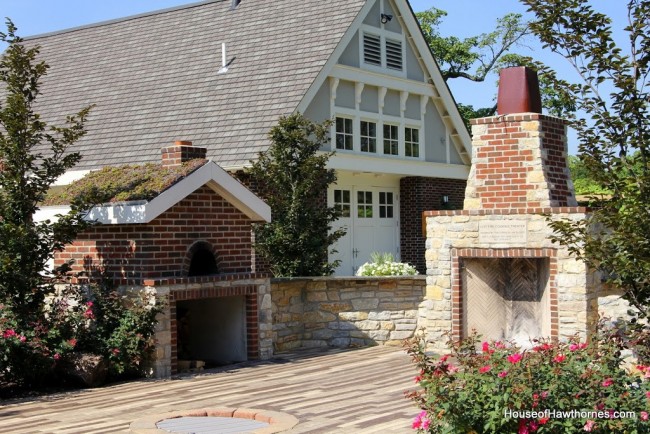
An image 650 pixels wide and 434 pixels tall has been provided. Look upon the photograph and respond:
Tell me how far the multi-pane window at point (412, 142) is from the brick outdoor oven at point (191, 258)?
11.1m

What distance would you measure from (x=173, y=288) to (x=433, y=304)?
3.99 metres

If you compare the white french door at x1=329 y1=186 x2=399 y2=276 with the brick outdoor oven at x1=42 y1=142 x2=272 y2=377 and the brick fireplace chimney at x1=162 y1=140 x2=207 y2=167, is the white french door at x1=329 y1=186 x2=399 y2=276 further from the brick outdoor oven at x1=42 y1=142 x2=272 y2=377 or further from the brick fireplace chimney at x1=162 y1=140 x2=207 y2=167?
the brick fireplace chimney at x1=162 y1=140 x2=207 y2=167

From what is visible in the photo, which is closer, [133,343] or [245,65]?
[133,343]

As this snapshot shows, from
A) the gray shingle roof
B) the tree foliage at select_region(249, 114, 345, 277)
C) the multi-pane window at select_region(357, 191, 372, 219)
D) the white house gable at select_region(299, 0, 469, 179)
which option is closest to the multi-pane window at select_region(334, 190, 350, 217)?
the multi-pane window at select_region(357, 191, 372, 219)

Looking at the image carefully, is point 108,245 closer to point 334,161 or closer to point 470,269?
point 470,269

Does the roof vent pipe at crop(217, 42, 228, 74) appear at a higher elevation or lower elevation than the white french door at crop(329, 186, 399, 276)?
higher

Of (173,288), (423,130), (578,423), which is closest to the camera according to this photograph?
(578,423)

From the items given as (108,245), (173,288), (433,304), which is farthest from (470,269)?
(108,245)

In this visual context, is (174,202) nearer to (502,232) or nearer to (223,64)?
(502,232)

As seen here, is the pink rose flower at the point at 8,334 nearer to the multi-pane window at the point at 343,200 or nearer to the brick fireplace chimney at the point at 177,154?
the brick fireplace chimney at the point at 177,154

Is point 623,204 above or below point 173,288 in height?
above

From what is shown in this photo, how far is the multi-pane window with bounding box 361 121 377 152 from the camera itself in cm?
2242

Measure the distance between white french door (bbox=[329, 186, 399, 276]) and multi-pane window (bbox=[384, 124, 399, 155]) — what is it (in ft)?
3.42

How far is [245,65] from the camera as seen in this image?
70.3 ft
